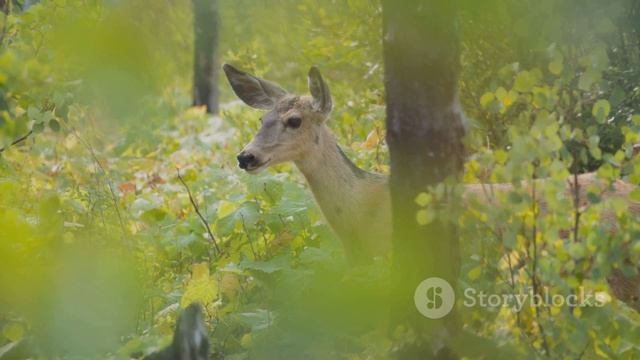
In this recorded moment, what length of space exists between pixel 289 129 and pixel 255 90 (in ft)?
1.55

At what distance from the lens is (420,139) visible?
12.5 feet

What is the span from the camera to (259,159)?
6.09 meters

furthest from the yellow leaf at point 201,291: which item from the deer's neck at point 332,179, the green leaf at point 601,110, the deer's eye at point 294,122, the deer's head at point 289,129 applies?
the green leaf at point 601,110

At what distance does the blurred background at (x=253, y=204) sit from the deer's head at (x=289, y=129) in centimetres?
15

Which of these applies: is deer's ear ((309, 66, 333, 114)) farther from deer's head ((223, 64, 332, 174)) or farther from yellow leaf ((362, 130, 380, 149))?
yellow leaf ((362, 130, 380, 149))

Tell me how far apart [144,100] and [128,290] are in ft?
4.04

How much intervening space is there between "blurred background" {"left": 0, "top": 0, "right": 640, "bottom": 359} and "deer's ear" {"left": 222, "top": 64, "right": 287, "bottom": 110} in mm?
325

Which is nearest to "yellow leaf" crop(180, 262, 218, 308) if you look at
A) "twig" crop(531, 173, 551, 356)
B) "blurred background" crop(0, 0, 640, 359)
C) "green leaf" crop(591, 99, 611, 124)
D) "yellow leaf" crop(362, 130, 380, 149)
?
"blurred background" crop(0, 0, 640, 359)

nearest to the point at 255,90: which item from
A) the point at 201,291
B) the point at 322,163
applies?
the point at 322,163

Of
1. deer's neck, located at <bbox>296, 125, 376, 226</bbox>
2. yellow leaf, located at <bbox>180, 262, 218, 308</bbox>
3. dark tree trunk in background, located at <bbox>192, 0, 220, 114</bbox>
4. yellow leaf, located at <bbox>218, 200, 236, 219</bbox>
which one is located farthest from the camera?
dark tree trunk in background, located at <bbox>192, 0, 220, 114</bbox>

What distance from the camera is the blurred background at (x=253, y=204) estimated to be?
320 cm

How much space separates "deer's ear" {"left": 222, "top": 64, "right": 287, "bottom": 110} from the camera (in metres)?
6.55

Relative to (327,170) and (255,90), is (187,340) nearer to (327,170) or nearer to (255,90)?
(327,170)

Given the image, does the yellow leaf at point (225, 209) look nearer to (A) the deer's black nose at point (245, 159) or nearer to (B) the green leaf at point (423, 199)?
(A) the deer's black nose at point (245, 159)
